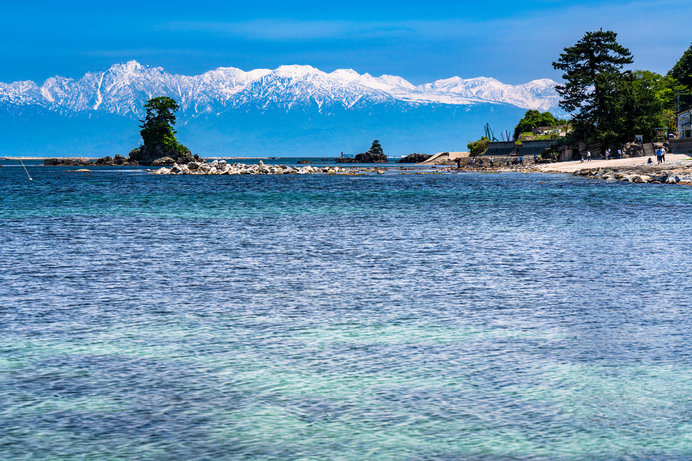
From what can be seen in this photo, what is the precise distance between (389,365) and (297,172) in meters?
104

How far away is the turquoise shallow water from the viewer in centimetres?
724

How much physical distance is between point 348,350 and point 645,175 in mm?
63584

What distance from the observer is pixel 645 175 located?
6681cm

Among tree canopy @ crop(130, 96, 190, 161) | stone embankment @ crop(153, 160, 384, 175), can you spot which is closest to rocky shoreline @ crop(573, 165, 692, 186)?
stone embankment @ crop(153, 160, 384, 175)

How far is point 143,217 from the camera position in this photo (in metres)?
35.5

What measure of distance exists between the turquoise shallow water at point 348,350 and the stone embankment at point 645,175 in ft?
132

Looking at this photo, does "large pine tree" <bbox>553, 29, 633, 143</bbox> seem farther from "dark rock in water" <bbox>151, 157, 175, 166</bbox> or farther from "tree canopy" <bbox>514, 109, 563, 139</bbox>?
"dark rock in water" <bbox>151, 157, 175, 166</bbox>

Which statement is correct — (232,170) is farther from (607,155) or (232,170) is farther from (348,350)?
(348,350)

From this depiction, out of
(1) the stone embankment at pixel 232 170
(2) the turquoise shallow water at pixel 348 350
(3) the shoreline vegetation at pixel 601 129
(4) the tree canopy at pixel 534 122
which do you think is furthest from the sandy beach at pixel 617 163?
(4) the tree canopy at pixel 534 122

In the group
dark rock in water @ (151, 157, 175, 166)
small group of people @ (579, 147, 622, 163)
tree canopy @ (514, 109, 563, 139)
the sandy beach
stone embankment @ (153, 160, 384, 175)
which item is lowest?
the sandy beach

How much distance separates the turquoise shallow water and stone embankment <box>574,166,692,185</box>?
40.3m

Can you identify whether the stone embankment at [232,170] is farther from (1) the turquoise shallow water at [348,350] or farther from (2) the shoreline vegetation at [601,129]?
(1) the turquoise shallow water at [348,350]

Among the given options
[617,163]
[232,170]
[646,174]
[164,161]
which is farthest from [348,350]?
[164,161]

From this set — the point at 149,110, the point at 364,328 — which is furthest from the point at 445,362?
the point at 149,110
